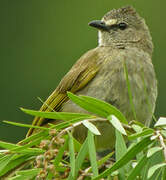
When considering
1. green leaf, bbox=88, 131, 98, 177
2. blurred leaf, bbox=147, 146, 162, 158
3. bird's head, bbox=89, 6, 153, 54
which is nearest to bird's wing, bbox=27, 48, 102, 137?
bird's head, bbox=89, 6, 153, 54

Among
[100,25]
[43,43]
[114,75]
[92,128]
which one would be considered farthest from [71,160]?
[43,43]

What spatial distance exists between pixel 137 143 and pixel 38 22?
10.0 metres

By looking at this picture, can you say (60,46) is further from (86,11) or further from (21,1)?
(21,1)

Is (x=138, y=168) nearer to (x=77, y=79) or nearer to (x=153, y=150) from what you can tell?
(x=153, y=150)

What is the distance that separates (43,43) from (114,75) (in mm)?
7084

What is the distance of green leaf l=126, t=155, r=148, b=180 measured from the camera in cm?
195

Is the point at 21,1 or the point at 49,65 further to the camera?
the point at 21,1

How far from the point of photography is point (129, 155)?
196 centimetres

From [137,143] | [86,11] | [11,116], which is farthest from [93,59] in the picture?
[86,11]

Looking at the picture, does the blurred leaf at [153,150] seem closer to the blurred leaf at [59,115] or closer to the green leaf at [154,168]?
the green leaf at [154,168]

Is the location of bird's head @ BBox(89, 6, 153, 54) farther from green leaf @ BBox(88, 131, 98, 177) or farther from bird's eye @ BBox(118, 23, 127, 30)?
green leaf @ BBox(88, 131, 98, 177)

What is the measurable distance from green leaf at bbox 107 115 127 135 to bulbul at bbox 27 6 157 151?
1361 mm

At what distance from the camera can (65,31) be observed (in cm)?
1116

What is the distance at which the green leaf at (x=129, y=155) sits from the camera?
6.30 feet
